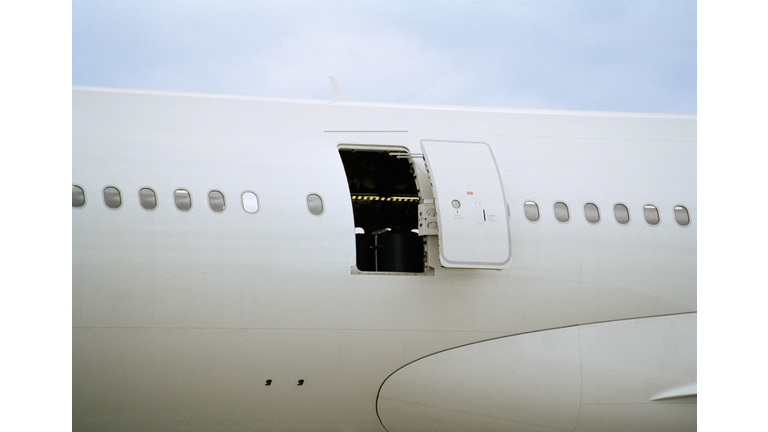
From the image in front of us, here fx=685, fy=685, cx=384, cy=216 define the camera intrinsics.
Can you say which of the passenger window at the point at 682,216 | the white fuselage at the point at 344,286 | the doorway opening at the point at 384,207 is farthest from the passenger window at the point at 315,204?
the passenger window at the point at 682,216

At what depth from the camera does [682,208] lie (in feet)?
28.0

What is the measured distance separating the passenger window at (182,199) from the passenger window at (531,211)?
3.78 m

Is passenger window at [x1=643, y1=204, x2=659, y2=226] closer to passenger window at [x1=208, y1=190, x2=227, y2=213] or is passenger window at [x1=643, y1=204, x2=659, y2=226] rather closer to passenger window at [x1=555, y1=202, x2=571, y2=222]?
passenger window at [x1=555, y1=202, x2=571, y2=222]

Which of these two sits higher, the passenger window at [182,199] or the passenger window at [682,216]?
the passenger window at [182,199]

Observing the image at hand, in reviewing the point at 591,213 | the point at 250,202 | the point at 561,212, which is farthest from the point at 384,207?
the point at 250,202

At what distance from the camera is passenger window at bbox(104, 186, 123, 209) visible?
694 cm

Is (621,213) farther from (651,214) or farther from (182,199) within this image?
(182,199)

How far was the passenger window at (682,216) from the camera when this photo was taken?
8.47 metres

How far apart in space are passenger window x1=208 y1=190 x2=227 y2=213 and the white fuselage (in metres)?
0.06

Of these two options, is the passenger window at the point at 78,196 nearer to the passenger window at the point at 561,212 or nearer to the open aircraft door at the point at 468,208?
the open aircraft door at the point at 468,208

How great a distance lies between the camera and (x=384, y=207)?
11.5 metres

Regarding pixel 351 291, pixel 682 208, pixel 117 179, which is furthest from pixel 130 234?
pixel 682 208

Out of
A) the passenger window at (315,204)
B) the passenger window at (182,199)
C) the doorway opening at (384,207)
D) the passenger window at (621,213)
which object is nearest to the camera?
the passenger window at (182,199)
